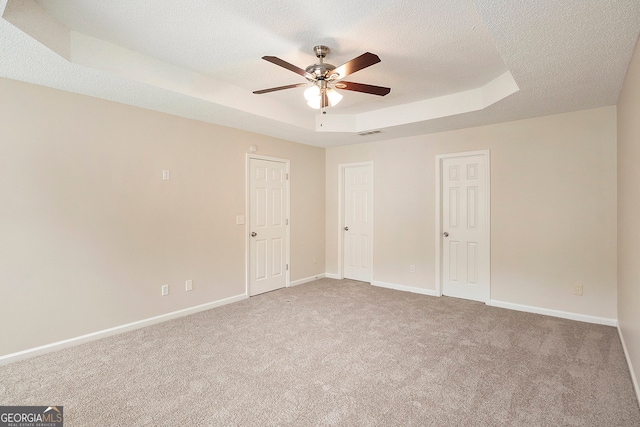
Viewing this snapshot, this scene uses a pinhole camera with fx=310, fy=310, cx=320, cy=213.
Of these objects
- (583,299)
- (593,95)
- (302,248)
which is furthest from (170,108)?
(583,299)

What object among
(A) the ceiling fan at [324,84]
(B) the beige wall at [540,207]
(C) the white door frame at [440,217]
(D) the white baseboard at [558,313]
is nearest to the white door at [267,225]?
(B) the beige wall at [540,207]

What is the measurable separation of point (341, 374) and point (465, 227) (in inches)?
118

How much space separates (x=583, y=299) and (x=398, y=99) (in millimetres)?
3171

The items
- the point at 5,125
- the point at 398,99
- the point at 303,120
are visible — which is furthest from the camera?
the point at 303,120

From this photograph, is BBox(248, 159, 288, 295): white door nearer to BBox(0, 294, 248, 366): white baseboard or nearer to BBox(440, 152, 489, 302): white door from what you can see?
BBox(0, 294, 248, 366): white baseboard

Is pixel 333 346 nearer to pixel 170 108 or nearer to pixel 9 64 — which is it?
pixel 170 108

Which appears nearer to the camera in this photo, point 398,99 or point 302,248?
point 398,99

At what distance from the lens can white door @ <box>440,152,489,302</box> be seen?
14.0ft

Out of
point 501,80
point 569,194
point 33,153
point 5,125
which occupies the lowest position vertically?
point 569,194

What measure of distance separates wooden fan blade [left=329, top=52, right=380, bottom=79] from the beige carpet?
2320 mm

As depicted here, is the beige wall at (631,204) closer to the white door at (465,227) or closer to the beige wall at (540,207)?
the beige wall at (540,207)

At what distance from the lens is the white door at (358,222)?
5.41 metres

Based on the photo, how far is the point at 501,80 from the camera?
10.3ft

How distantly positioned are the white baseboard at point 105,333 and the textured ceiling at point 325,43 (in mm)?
2351
